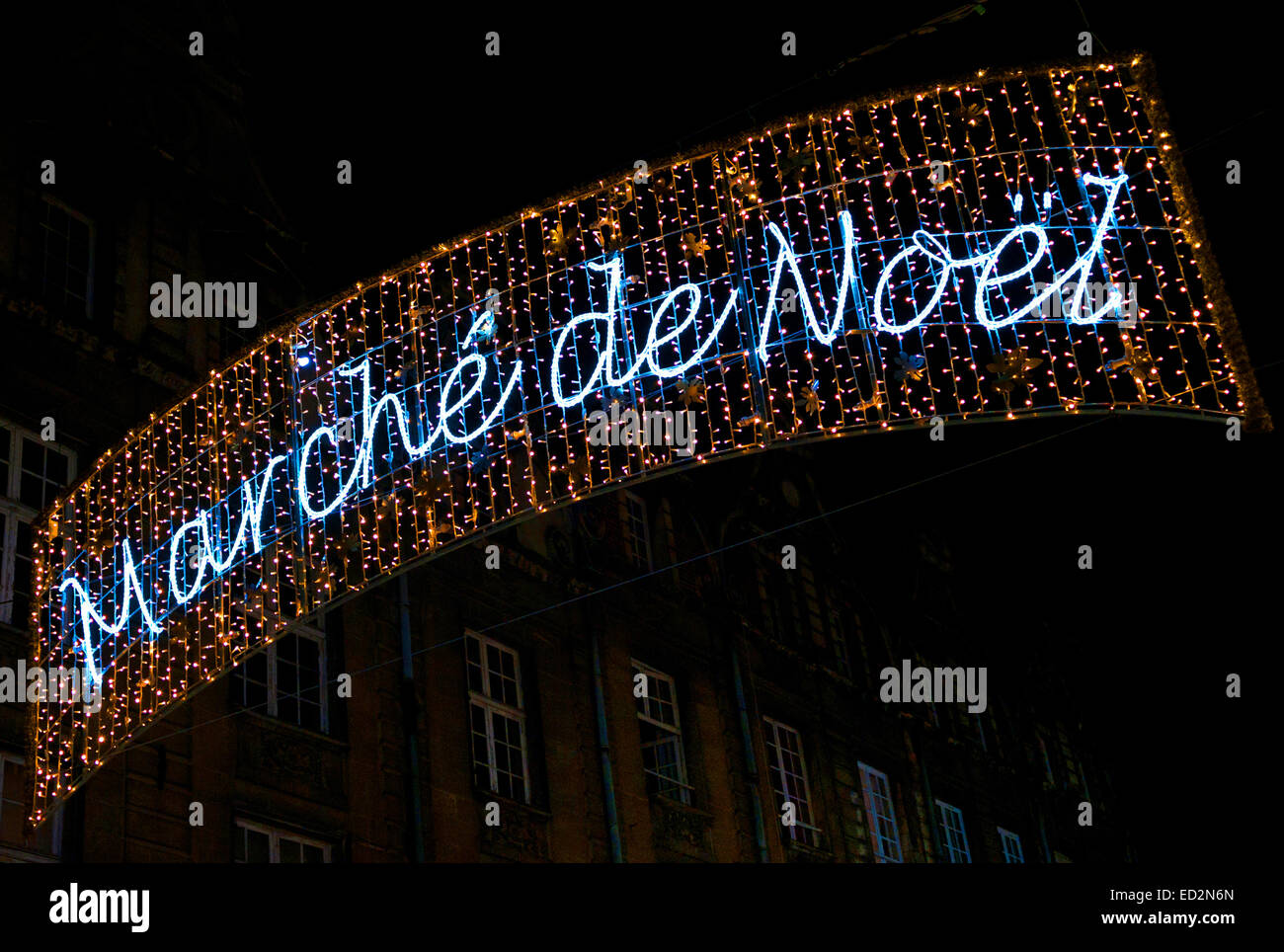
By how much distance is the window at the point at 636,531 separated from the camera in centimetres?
2047

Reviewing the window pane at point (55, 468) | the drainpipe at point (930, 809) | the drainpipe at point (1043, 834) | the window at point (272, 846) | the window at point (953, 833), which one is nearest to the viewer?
the window at point (272, 846)

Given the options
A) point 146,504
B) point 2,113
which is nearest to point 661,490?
point 2,113

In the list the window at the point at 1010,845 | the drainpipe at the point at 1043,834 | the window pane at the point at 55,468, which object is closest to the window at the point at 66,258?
the window pane at the point at 55,468

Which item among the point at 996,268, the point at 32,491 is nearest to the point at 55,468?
the point at 32,491

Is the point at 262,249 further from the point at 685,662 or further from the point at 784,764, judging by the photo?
the point at 784,764

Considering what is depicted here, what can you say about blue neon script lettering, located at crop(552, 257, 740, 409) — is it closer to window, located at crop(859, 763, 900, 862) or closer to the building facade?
the building facade

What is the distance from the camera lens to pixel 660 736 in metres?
19.3

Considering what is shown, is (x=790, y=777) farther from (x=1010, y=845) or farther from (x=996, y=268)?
(x=996, y=268)

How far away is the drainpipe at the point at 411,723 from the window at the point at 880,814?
7763mm

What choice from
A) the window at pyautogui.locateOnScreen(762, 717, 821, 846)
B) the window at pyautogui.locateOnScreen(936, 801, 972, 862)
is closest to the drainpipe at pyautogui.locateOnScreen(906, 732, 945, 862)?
the window at pyautogui.locateOnScreen(936, 801, 972, 862)

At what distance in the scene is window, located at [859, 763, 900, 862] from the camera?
→ 2172 cm

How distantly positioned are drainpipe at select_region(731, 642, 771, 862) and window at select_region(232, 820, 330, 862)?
610 centimetres

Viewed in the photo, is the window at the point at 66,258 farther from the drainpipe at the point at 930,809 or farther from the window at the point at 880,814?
the drainpipe at the point at 930,809

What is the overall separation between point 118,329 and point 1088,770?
1966 centimetres
